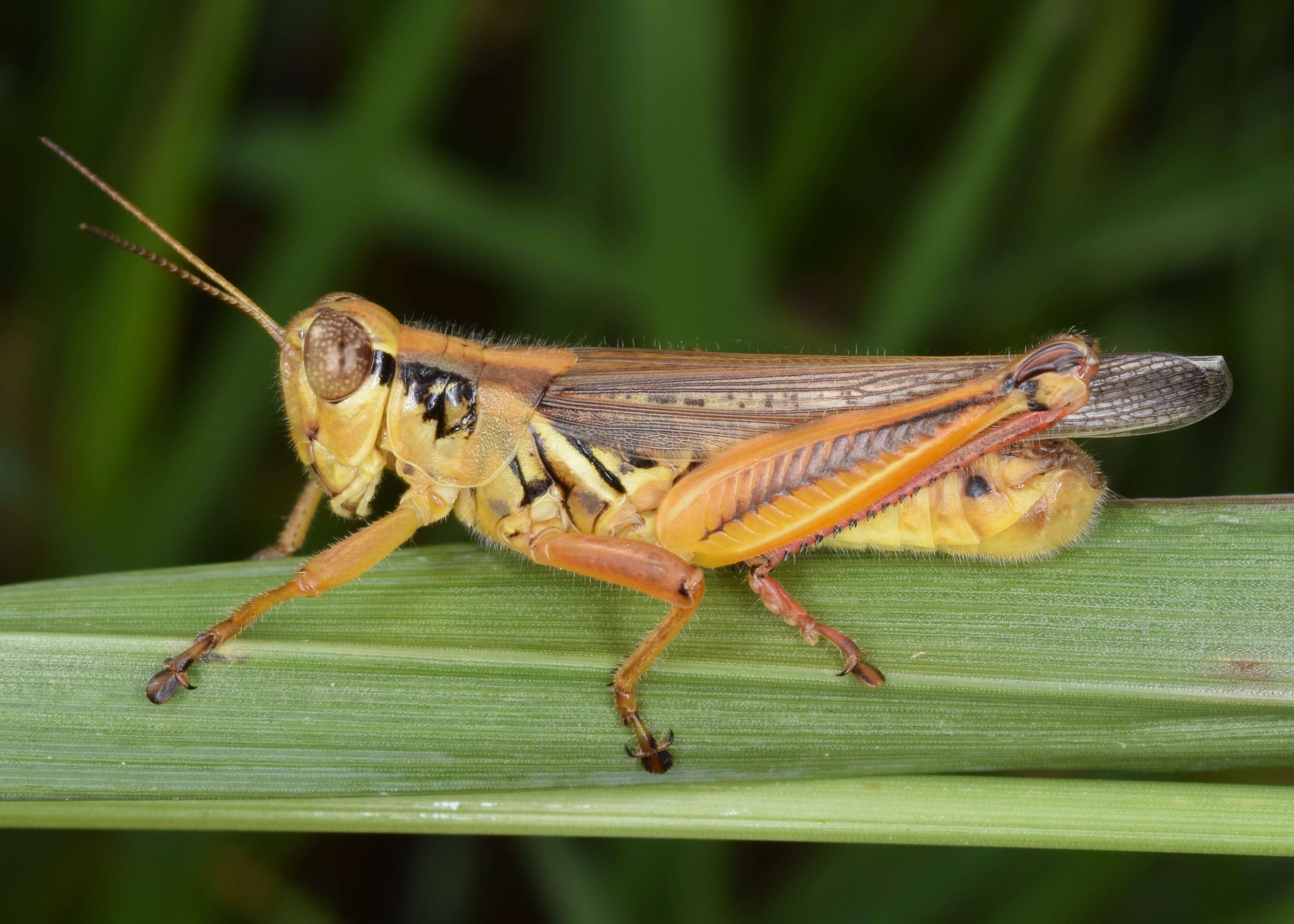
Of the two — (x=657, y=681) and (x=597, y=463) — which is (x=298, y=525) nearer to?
(x=597, y=463)

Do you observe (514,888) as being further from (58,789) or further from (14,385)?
(14,385)

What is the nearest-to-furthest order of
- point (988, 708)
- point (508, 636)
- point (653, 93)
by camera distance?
point (988, 708)
point (508, 636)
point (653, 93)

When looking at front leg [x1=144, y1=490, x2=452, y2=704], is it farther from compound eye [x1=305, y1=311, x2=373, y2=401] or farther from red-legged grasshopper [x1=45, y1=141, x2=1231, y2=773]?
compound eye [x1=305, y1=311, x2=373, y2=401]

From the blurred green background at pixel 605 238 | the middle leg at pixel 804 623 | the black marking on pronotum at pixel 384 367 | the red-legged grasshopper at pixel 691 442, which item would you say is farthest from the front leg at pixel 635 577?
the blurred green background at pixel 605 238

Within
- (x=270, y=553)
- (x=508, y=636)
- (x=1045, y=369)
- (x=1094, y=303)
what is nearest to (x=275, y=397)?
(x=270, y=553)

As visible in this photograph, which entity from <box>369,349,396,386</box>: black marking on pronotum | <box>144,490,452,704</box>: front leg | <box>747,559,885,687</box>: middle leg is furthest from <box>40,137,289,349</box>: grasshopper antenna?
<box>747,559,885,687</box>: middle leg

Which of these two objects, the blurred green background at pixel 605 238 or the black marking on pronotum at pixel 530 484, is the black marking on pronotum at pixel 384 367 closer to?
the black marking on pronotum at pixel 530 484

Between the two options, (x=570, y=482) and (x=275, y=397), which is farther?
(x=275, y=397)

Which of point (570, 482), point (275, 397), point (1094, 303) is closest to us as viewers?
point (570, 482)

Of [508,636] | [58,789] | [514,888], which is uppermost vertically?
[508,636]
